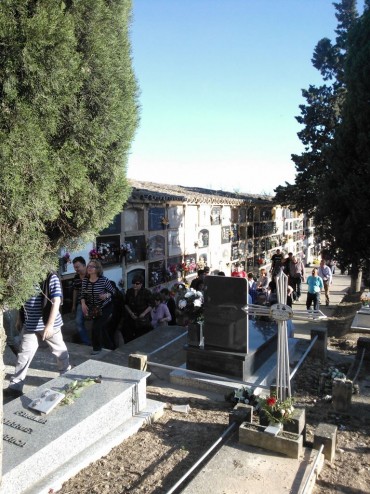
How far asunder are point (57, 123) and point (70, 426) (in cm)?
245

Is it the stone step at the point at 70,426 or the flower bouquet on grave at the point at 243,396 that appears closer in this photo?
the stone step at the point at 70,426

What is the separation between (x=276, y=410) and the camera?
12.6 ft

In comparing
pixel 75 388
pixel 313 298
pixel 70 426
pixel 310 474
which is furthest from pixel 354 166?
pixel 70 426

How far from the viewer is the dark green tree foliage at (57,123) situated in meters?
2.36

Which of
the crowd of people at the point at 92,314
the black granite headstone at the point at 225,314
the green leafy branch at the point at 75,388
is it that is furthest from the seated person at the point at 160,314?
the green leafy branch at the point at 75,388

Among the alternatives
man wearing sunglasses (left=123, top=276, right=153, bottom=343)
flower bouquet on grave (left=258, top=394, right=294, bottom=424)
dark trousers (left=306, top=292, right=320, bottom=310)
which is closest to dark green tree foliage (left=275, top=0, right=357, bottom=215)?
dark trousers (left=306, top=292, right=320, bottom=310)

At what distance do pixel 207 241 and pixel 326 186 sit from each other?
477 centimetres

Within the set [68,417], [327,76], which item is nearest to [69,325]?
[68,417]

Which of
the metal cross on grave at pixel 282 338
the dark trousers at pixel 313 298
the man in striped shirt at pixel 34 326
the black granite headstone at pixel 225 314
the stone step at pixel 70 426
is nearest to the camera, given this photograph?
the stone step at pixel 70 426

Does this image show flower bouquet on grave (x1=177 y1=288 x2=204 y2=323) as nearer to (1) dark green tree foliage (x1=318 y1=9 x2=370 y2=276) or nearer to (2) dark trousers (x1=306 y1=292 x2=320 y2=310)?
(1) dark green tree foliage (x1=318 y1=9 x2=370 y2=276)

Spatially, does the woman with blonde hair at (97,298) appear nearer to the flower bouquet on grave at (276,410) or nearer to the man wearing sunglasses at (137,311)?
the man wearing sunglasses at (137,311)

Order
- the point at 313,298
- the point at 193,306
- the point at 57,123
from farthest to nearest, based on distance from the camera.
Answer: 1. the point at 313,298
2. the point at 193,306
3. the point at 57,123

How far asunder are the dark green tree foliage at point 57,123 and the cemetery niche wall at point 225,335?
2.59m

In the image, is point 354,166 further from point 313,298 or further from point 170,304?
point 170,304
